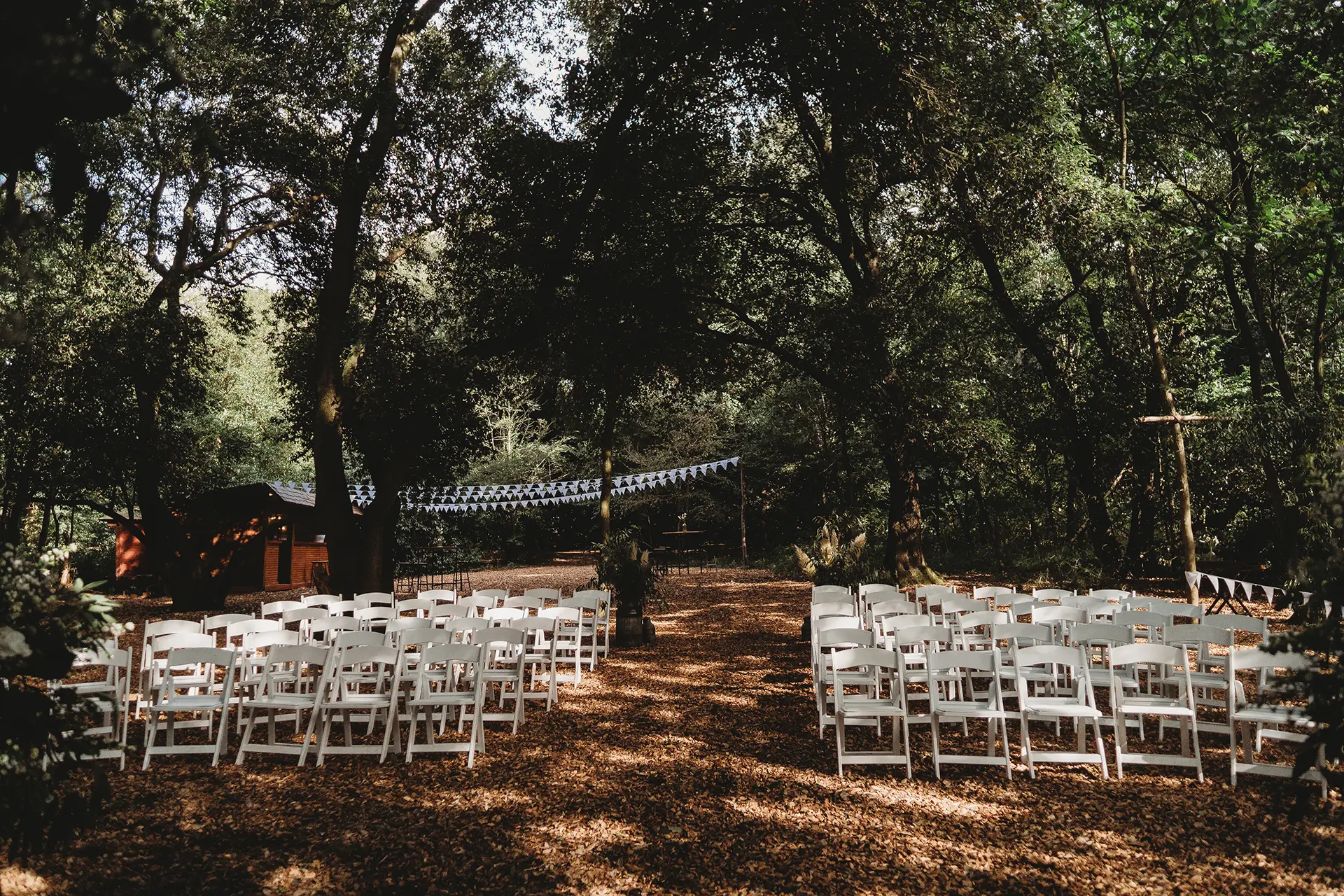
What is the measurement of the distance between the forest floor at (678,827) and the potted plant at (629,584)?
4.39 m

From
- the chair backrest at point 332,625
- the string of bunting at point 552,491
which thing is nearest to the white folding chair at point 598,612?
the chair backrest at point 332,625

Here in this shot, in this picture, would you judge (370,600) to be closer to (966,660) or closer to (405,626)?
(405,626)

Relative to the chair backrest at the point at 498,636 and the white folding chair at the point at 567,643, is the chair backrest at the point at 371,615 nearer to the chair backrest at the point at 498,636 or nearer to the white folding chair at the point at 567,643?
the white folding chair at the point at 567,643

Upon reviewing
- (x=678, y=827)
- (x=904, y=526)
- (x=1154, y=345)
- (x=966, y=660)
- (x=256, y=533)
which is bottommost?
(x=678, y=827)

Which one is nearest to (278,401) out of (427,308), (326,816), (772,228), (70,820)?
(427,308)

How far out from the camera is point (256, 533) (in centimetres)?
1952

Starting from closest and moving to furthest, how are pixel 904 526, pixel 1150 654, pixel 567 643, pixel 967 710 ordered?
pixel 1150 654, pixel 967 710, pixel 567 643, pixel 904 526

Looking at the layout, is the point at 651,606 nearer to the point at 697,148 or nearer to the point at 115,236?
the point at 697,148

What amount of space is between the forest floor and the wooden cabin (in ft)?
48.3

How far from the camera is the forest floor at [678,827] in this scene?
401 cm

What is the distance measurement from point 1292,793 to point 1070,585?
8633mm

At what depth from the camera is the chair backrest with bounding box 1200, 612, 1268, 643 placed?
6.20m

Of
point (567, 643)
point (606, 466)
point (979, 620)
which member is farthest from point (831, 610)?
point (606, 466)

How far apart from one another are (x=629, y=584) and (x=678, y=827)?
6.51m
